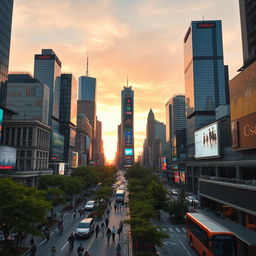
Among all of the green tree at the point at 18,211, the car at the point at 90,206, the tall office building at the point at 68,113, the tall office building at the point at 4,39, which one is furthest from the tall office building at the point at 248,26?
the tall office building at the point at 68,113

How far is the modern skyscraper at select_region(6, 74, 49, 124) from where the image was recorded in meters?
126

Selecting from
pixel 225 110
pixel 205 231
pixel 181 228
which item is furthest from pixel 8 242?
pixel 225 110

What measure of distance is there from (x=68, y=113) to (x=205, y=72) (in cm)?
10220

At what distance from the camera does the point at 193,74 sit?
545 ft

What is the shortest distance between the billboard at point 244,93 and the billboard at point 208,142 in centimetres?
1807

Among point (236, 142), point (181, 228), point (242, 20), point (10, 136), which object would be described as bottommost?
point (181, 228)

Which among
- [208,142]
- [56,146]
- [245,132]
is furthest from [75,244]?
[56,146]

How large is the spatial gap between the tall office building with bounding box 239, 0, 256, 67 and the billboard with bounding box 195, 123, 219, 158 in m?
Result: 37.8

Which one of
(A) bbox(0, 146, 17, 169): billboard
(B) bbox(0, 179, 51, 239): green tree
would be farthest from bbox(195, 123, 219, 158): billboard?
(A) bbox(0, 146, 17, 169): billboard

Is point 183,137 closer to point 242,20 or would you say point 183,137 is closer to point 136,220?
point 242,20

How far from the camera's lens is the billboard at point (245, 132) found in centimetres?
3556

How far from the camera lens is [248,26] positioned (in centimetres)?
9006

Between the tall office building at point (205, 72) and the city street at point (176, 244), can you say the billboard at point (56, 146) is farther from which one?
the city street at point (176, 244)

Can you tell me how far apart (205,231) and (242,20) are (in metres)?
96.0
